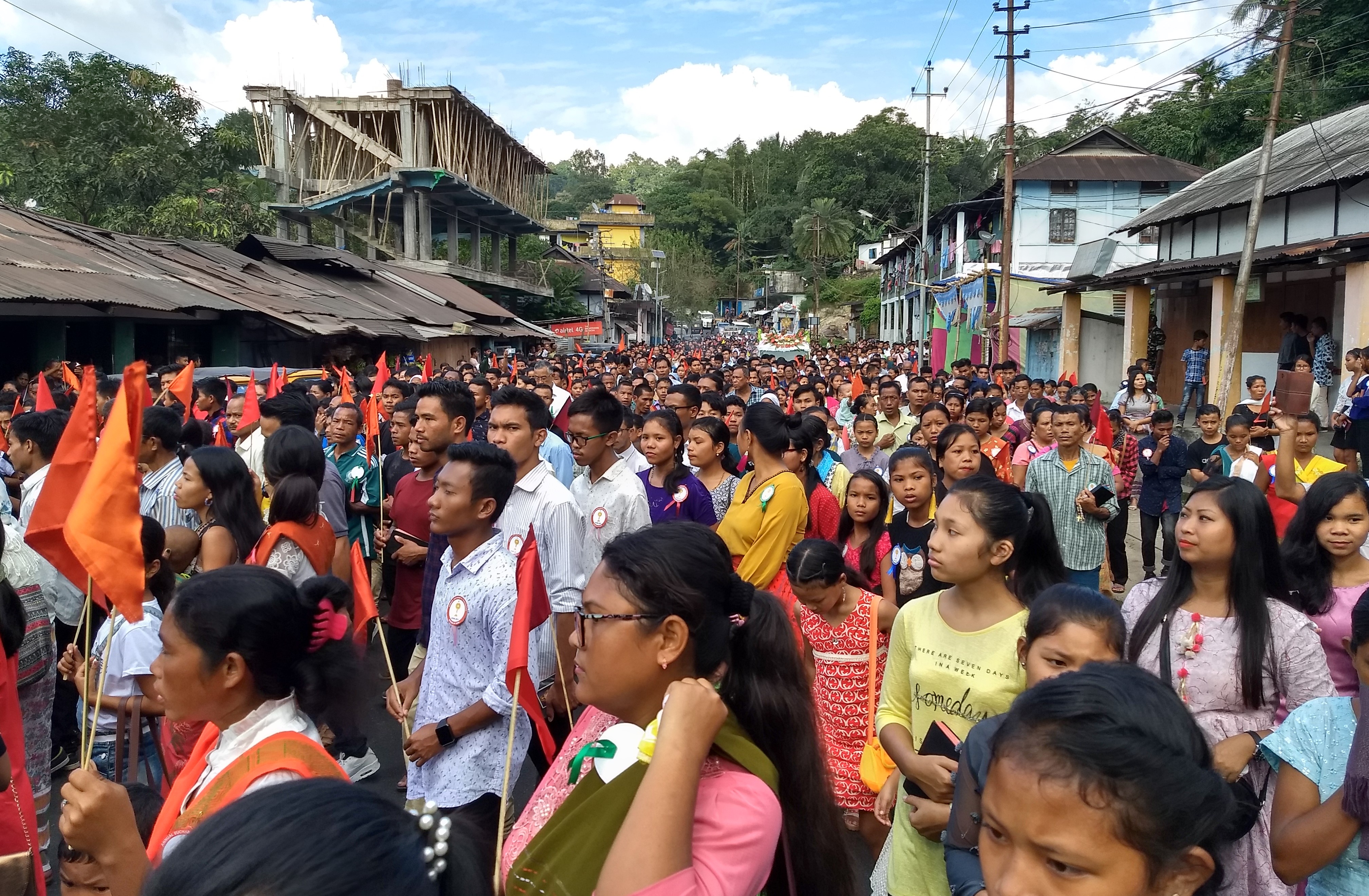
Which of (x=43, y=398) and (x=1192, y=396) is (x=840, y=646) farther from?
(x=1192, y=396)

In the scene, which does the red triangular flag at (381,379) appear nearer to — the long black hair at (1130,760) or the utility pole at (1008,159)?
the long black hair at (1130,760)

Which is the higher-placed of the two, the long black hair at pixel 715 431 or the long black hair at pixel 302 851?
the long black hair at pixel 715 431

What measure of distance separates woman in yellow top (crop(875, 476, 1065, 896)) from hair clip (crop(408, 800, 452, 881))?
1.66 metres

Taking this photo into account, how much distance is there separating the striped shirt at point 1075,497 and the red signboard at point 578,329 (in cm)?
3780

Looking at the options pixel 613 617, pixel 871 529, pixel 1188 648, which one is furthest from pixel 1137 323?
pixel 613 617

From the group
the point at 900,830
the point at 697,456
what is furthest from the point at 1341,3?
the point at 900,830

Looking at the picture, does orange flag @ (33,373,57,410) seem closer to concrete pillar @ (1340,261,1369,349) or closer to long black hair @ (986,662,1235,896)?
long black hair @ (986,662,1235,896)

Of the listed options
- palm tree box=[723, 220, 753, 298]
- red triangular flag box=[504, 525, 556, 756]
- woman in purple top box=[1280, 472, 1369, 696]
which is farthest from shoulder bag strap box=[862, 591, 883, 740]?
palm tree box=[723, 220, 753, 298]

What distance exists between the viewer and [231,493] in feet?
13.6

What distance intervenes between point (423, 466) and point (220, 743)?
9.72ft

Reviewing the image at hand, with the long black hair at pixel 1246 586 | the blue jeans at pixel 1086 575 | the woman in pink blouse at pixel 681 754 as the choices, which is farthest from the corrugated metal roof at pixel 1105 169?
the woman in pink blouse at pixel 681 754

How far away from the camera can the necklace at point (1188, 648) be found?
9.95 ft

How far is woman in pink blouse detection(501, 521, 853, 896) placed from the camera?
162 cm

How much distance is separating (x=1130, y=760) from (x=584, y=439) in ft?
12.6
